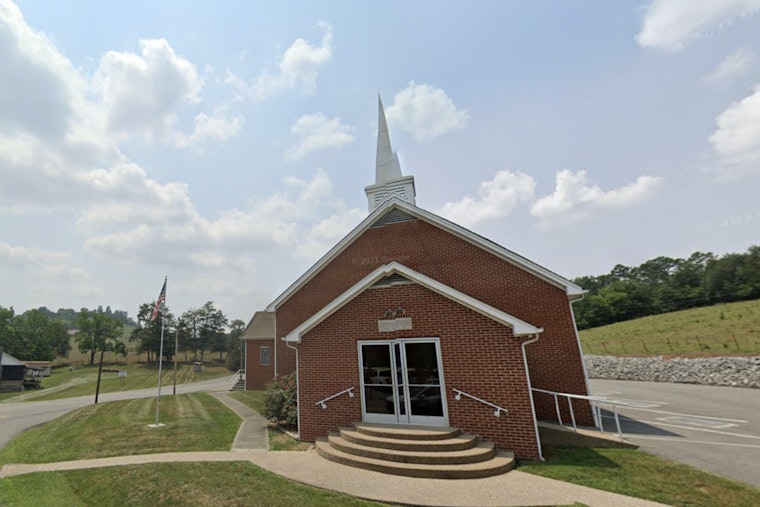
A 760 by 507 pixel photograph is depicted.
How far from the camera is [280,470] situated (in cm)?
712

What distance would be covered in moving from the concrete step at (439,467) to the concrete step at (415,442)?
363 millimetres

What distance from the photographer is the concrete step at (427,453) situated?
6.83 metres

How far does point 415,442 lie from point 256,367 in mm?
22148

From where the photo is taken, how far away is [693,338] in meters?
26.9

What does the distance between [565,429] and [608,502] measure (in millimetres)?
3578

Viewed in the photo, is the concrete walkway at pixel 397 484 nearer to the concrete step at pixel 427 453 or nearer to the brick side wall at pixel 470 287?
the concrete step at pixel 427 453

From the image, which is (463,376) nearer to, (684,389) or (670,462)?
(670,462)

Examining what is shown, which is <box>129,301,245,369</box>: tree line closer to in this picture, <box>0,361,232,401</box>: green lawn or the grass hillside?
<box>0,361,232,401</box>: green lawn

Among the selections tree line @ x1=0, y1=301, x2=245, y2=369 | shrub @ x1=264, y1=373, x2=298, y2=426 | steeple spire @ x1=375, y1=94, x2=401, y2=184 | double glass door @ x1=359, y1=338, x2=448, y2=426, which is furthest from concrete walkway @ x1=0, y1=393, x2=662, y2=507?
tree line @ x1=0, y1=301, x2=245, y2=369

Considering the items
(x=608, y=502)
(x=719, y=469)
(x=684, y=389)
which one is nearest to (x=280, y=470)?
(x=608, y=502)

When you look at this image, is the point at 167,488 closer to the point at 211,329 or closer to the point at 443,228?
the point at 443,228

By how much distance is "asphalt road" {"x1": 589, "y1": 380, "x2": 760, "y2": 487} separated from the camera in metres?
7.07

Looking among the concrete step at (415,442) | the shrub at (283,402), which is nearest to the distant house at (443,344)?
the concrete step at (415,442)

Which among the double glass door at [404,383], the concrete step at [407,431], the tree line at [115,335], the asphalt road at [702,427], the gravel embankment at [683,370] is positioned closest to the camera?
the asphalt road at [702,427]
